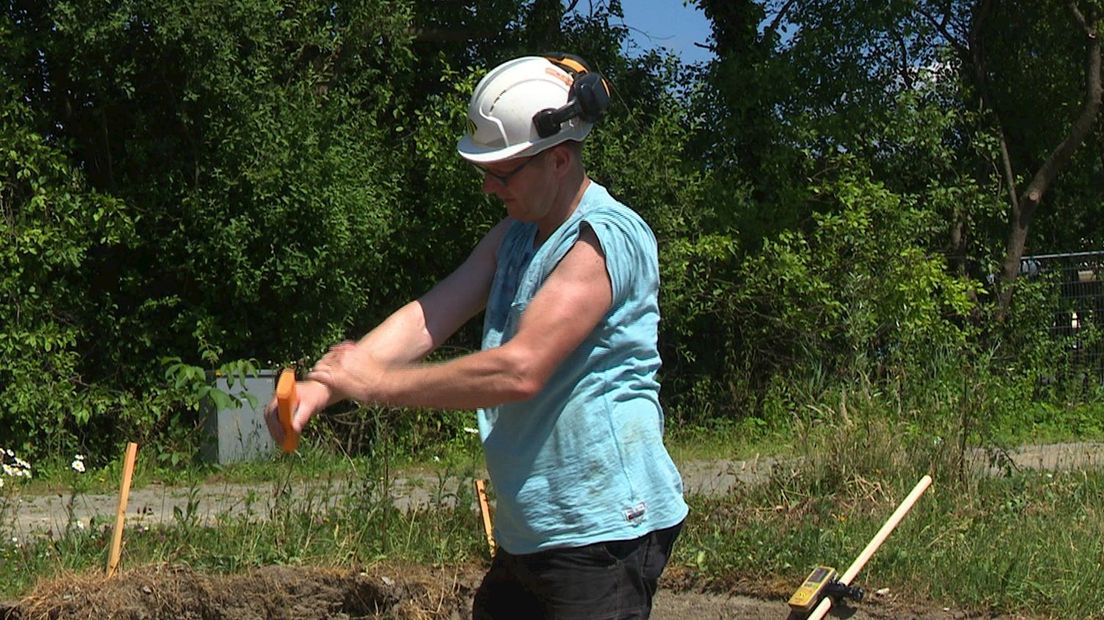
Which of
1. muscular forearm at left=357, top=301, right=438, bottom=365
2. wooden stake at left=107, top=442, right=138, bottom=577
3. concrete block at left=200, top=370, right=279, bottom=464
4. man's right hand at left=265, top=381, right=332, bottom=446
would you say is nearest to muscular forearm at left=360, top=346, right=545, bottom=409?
man's right hand at left=265, top=381, right=332, bottom=446

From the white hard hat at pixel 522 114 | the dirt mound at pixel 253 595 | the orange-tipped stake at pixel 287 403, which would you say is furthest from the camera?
the dirt mound at pixel 253 595

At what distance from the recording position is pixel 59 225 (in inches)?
420

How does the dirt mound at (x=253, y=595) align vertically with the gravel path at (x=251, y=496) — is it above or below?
below

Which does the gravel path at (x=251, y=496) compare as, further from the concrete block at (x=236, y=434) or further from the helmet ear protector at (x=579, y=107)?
the helmet ear protector at (x=579, y=107)

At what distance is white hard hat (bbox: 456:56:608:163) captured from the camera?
2.64 m

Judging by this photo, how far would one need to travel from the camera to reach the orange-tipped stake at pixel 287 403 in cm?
242

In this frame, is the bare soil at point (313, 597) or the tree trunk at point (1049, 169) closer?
the bare soil at point (313, 597)

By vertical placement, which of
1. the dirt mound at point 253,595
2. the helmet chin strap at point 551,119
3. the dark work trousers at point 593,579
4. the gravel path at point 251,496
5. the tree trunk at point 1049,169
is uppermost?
the tree trunk at point 1049,169

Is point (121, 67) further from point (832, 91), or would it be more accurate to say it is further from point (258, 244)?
point (832, 91)

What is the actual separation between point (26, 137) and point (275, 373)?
2.72 m

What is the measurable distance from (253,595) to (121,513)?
0.69 metres

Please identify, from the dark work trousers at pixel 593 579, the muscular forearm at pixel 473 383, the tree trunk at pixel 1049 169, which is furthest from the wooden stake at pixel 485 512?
the tree trunk at pixel 1049 169

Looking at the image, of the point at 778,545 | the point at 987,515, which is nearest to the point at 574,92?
the point at 778,545

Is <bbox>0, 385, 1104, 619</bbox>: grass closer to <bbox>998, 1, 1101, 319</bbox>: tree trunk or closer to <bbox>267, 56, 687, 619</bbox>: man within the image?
<bbox>267, 56, 687, 619</bbox>: man
